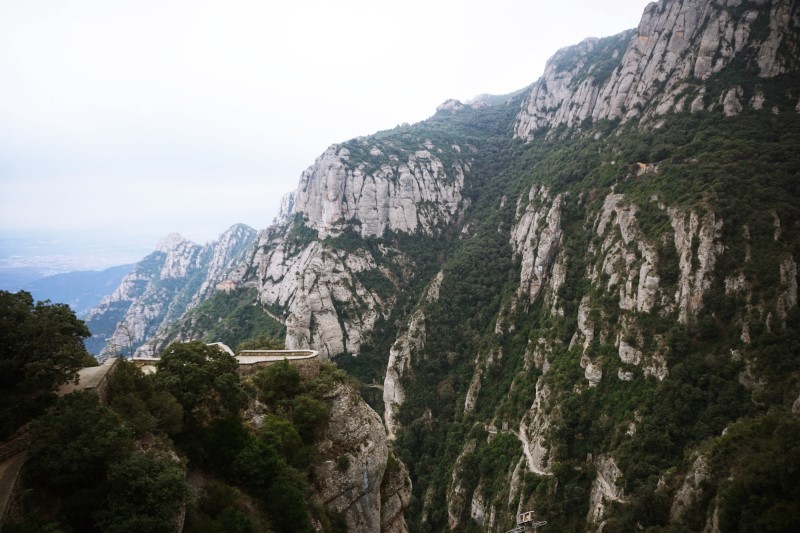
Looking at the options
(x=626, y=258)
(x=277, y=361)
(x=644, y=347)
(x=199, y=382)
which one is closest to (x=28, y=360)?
(x=199, y=382)

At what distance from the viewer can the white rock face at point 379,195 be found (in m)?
134

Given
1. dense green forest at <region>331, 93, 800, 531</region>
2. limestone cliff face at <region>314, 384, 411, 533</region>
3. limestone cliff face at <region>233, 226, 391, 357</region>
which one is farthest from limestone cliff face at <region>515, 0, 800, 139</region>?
limestone cliff face at <region>314, 384, 411, 533</region>

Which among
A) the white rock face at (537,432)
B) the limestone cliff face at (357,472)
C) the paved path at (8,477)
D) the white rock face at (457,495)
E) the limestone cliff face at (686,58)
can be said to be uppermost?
the limestone cliff face at (686,58)

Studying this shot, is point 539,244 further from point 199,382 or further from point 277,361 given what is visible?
point 199,382

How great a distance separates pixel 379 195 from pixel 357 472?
374ft

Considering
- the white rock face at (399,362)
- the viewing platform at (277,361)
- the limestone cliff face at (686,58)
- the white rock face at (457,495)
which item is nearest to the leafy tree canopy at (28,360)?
the viewing platform at (277,361)

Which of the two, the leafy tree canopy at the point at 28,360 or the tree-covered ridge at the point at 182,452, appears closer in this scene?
the tree-covered ridge at the point at 182,452

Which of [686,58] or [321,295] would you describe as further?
[321,295]

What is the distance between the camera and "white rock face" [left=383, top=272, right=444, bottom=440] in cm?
8875

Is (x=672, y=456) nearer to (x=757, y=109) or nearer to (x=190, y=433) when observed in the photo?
(x=190, y=433)

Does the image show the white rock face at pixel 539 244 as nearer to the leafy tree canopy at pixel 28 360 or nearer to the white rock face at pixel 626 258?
the white rock face at pixel 626 258

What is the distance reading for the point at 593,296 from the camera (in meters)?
72.4

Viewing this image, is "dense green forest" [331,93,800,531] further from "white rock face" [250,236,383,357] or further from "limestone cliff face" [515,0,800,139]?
"white rock face" [250,236,383,357]

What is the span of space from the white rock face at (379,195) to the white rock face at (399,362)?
4264 cm
